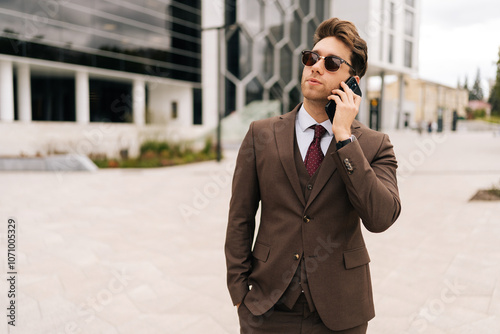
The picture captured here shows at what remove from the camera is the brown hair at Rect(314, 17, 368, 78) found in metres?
1.71

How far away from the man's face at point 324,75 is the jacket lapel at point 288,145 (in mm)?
141

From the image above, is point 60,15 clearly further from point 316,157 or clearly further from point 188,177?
point 316,157

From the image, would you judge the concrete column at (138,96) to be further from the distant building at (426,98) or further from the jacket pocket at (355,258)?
the distant building at (426,98)

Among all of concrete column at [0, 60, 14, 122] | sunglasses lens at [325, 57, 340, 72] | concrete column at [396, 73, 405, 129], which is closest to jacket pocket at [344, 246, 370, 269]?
sunglasses lens at [325, 57, 340, 72]

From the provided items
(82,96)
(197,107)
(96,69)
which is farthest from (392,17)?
(82,96)

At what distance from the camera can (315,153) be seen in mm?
1743

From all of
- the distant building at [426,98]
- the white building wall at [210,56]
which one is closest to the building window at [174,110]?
the white building wall at [210,56]

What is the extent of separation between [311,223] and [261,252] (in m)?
0.29

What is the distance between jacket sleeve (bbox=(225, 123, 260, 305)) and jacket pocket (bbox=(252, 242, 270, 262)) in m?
0.04

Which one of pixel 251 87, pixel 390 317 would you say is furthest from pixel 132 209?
pixel 251 87

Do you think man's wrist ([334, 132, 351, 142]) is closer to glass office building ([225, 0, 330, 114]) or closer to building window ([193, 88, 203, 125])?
building window ([193, 88, 203, 125])

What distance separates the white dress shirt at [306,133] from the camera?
1766 mm

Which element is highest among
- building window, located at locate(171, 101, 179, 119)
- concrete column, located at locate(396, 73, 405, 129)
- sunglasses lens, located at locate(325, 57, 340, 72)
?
concrete column, located at locate(396, 73, 405, 129)

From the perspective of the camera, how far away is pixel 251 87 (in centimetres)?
3838
